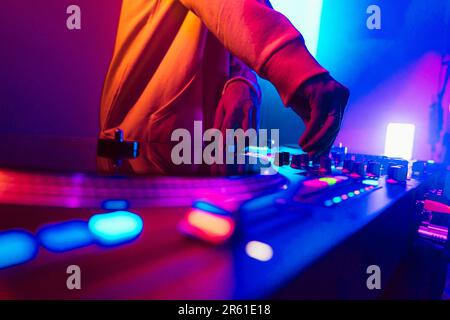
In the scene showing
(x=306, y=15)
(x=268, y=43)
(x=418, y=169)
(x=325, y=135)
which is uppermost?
(x=306, y=15)

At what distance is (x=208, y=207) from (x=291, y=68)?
0.22 metres

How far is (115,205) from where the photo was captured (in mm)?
289

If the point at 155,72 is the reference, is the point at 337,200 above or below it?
below

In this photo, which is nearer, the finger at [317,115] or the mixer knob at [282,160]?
the finger at [317,115]

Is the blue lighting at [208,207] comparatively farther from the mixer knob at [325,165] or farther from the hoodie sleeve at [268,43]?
the mixer knob at [325,165]

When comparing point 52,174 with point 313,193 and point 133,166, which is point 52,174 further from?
point 313,193

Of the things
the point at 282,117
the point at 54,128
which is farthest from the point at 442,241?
the point at 54,128

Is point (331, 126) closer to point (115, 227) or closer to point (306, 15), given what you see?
point (115, 227)

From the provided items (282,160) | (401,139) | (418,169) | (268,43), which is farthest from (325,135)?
(401,139)

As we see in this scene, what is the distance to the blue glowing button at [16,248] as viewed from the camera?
179mm

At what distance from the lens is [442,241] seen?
2.13 ft

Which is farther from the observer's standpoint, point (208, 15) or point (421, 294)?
point (421, 294)

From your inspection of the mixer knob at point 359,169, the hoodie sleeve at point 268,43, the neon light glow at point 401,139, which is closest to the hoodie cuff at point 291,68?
the hoodie sleeve at point 268,43

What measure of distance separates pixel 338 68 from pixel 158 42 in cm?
196
